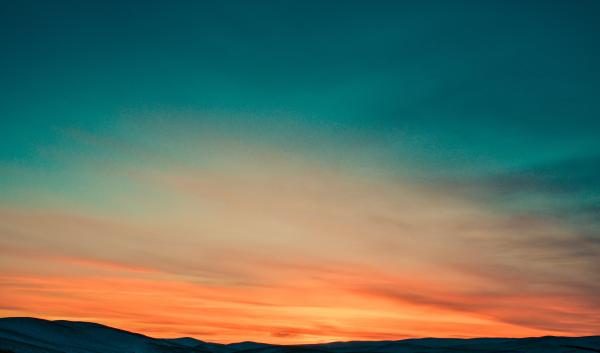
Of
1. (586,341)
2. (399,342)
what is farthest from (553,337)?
(399,342)

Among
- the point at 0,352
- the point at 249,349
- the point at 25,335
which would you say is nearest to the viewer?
the point at 0,352

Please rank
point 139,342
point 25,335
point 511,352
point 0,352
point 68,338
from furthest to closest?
point 511,352
point 139,342
point 68,338
point 25,335
point 0,352

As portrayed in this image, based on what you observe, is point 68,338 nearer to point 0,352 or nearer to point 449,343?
point 0,352

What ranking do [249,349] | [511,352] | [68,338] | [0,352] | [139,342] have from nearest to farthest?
[0,352] < [68,338] < [139,342] < [511,352] < [249,349]

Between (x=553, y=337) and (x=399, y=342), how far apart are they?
4.39 m

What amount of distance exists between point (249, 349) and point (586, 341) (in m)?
9.66

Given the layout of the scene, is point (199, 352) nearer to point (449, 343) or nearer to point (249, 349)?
point (249, 349)

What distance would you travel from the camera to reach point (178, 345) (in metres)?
17.2

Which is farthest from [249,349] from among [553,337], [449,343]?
[553,337]

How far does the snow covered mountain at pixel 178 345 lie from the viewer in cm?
1322

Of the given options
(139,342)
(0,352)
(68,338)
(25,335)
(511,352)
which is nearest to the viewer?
(0,352)

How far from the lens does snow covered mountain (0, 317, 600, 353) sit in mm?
13219

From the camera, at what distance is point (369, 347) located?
1792cm

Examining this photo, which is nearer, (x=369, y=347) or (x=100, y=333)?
(x=100, y=333)
